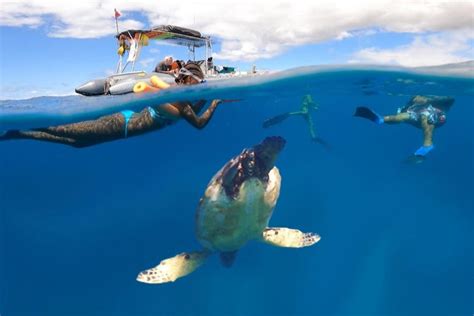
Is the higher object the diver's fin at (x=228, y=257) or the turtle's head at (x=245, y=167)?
the turtle's head at (x=245, y=167)

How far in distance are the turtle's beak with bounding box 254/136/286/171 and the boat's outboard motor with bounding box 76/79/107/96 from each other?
721 centimetres

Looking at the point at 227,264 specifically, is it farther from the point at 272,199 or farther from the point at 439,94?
the point at 439,94

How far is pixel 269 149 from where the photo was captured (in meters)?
8.12

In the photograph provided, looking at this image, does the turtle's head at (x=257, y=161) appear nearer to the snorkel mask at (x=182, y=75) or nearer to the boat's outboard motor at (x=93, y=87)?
the snorkel mask at (x=182, y=75)

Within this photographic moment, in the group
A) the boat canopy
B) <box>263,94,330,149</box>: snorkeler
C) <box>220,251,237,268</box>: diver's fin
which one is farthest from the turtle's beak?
<box>263,94,330,149</box>: snorkeler

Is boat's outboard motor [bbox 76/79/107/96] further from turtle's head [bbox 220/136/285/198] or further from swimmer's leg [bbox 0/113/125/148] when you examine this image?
turtle's head [bbox 220/136/285/198]

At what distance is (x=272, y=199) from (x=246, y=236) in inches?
46.8

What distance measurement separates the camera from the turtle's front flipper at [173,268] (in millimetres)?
8406

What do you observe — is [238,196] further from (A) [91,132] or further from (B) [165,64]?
(B) [165,64]

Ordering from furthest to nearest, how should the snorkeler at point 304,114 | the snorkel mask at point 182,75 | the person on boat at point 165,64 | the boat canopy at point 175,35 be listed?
the snorkeler at point 304,114 → the boat canopy at point 175,35 → the person on boat at point 165,64 → the snorkel mask at point 182,75

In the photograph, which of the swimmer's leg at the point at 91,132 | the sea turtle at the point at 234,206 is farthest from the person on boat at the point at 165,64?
the sea turtle at the point at 234,206

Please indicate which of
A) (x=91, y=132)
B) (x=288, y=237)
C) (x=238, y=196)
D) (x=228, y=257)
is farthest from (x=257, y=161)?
(x=91, y=132)

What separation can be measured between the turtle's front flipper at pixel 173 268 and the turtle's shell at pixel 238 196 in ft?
1.89

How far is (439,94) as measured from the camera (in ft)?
56.5
